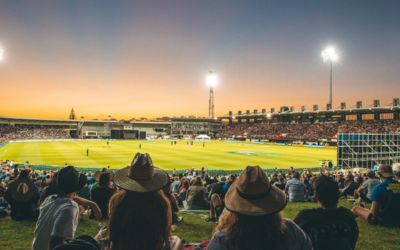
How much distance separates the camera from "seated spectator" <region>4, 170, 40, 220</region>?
835cm

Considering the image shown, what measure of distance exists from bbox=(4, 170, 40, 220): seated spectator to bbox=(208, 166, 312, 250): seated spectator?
7.54m

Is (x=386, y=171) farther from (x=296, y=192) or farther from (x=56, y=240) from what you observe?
(x=56, y=240)

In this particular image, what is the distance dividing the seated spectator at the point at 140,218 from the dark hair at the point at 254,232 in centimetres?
50

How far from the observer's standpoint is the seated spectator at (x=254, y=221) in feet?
8.38

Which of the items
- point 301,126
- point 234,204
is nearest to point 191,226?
point 234,204

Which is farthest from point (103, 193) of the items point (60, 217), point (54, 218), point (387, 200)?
point (387, 200)

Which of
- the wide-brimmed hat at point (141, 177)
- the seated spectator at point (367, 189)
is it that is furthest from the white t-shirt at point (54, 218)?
the seated spectator at point (367, 189)

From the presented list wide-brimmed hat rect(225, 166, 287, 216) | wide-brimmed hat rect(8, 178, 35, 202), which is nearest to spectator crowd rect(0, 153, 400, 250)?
wide-brimmed hat rect(225, 166, 287, 216)

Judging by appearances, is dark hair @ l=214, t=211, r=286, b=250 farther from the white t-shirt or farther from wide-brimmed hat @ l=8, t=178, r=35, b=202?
wide-brimmed hat @ l=8, t=178, r=35, b=202

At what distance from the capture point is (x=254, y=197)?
2650 mm

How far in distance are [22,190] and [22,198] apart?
230mm

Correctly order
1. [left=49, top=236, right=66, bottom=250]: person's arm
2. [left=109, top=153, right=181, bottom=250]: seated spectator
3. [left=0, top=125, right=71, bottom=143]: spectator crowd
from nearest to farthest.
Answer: [left=109, top=153, right=181, bottom=250]: seated spectator → [left=49, top=236, right=66, bottom=250]: person's arm → [left=0, top=125, right=71, bottom=143]: spectator crowd

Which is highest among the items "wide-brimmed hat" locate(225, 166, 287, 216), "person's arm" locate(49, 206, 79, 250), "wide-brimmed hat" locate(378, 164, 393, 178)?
"wide-brimmed hat" locate(225, 166, 287, 216)

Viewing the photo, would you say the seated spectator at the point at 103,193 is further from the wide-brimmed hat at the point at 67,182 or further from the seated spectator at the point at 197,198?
the wide-brimmed hat at the point at 67,182
